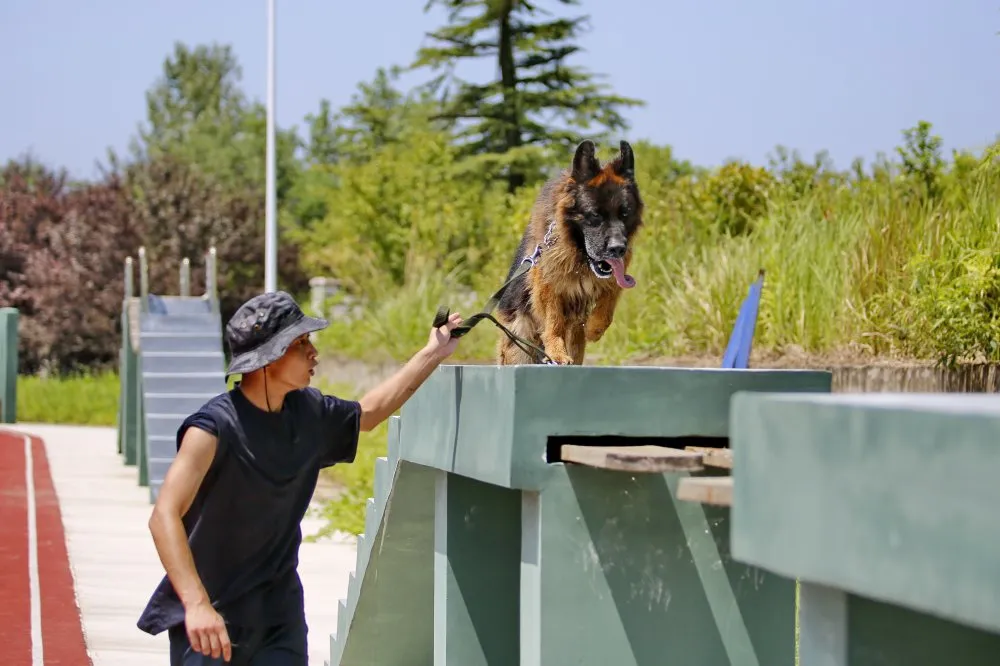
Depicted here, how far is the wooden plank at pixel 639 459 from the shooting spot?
409 centimetres

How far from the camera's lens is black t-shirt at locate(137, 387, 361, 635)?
4207mm

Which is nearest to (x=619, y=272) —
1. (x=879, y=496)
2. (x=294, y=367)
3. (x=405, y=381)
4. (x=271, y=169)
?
(x=405, y=381)

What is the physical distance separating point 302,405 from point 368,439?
11794 mm

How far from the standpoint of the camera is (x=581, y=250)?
5.33 m

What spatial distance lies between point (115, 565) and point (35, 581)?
95 centimetres

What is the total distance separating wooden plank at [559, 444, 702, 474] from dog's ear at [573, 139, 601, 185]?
1313 millimetres

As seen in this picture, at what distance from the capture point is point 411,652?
267 inches

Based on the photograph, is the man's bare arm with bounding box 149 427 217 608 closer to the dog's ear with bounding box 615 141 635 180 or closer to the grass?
the dog's ear with bounding box 615 141 635 180

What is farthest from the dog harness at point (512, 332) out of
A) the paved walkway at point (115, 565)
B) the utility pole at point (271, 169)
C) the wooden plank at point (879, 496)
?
the utility pole at point (271, 169)

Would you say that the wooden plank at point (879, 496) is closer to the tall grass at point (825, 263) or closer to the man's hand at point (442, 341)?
the man's hand at point (442, 341)

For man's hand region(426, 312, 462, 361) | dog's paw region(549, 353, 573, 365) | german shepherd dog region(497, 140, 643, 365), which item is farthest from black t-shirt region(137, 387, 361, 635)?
german shepherd dog region(497, 140, 643, 365)

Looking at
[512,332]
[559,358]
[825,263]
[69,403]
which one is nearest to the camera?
[559,358]

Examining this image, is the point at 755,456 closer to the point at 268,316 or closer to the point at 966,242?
the point at 268,316

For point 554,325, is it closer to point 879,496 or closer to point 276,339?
point 276,339
